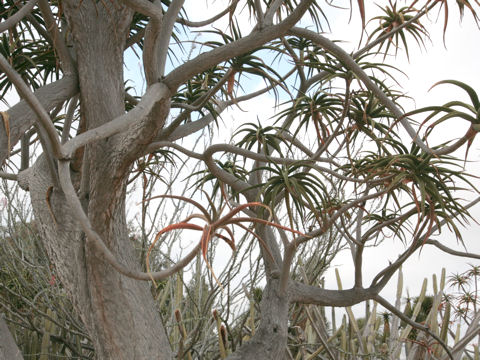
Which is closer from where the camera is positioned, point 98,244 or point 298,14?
point 98,244

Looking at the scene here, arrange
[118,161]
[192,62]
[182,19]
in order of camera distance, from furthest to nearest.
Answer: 1. [182,19]
2. [118,161]
3. [192,62]

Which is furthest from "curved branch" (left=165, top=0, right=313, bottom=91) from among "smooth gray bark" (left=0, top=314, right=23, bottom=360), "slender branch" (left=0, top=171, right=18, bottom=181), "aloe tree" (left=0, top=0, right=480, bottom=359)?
"slender branch" (left=0, top=171, right=18, bottom=181)

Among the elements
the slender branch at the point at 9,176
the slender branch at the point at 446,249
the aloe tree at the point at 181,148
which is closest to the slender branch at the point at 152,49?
the aloe tree at the point at 181,148

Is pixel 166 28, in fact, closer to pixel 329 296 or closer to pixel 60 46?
pixel 60 46

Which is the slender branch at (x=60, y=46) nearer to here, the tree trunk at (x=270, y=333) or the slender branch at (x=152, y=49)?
the slender branch at (x=152, y=49)

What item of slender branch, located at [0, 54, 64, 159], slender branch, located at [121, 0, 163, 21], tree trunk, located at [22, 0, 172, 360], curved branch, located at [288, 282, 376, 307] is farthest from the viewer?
curved branch, located at [288, 282, 376, 307]

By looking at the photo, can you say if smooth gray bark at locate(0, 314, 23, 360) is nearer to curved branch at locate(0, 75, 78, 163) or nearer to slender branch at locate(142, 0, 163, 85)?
curved branch at locate(0, 75, 78, 163)

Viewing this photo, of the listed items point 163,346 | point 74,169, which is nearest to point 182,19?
point 74,169

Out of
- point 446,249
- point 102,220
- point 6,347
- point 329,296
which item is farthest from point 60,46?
point 446,249

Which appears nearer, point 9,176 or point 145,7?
point 145,7

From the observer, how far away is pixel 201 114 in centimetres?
309

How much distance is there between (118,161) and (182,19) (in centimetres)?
134

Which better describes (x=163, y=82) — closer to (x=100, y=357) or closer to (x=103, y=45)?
(x=103, y=45)

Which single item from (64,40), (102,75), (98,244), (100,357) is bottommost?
(100,357)
